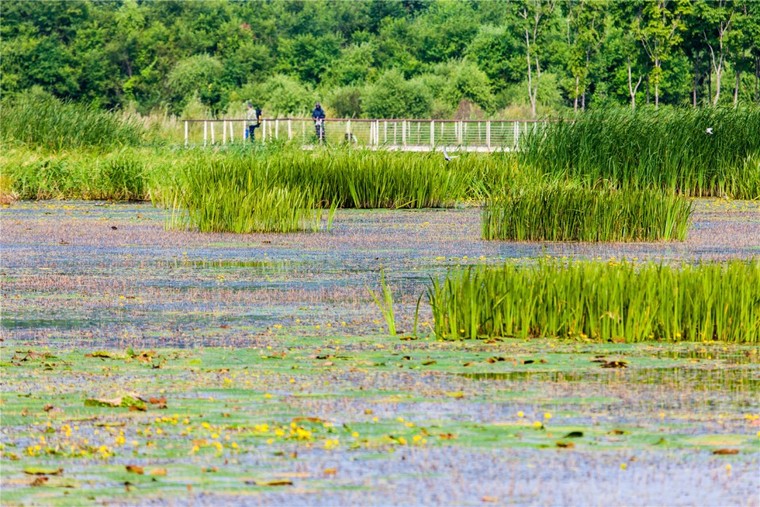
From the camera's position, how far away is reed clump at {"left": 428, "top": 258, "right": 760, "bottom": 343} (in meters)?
9.43

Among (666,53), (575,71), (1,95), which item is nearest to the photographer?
(666,53)

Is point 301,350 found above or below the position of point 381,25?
below

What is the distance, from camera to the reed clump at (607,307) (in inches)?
371

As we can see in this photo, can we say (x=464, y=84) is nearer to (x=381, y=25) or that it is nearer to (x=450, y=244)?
(x=381, y=25)

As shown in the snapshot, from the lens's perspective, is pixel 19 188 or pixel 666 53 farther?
pixel 666 53

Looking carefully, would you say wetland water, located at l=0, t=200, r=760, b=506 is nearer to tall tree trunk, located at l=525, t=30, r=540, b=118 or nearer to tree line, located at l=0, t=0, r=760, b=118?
tree line, located at l=0, t=0, r=760, b=118

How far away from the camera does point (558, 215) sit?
17688mm

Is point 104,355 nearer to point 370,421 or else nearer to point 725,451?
point 370,421

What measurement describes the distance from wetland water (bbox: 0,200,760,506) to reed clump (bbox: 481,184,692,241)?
446 centimetres

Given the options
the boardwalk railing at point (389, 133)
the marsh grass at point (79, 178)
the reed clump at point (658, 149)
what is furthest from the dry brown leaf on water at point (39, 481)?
the boardwalk railing at point (389, 133)

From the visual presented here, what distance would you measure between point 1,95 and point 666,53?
30694 mm

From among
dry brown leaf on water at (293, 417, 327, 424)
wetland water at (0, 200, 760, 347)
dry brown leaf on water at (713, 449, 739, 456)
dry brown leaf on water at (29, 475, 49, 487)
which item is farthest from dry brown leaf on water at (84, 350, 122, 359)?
dry brown leaf on water at (713, 449, 739, 456)

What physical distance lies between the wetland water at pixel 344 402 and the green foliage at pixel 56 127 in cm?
1733

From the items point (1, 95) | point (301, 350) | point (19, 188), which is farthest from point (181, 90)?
point (301, 350)
